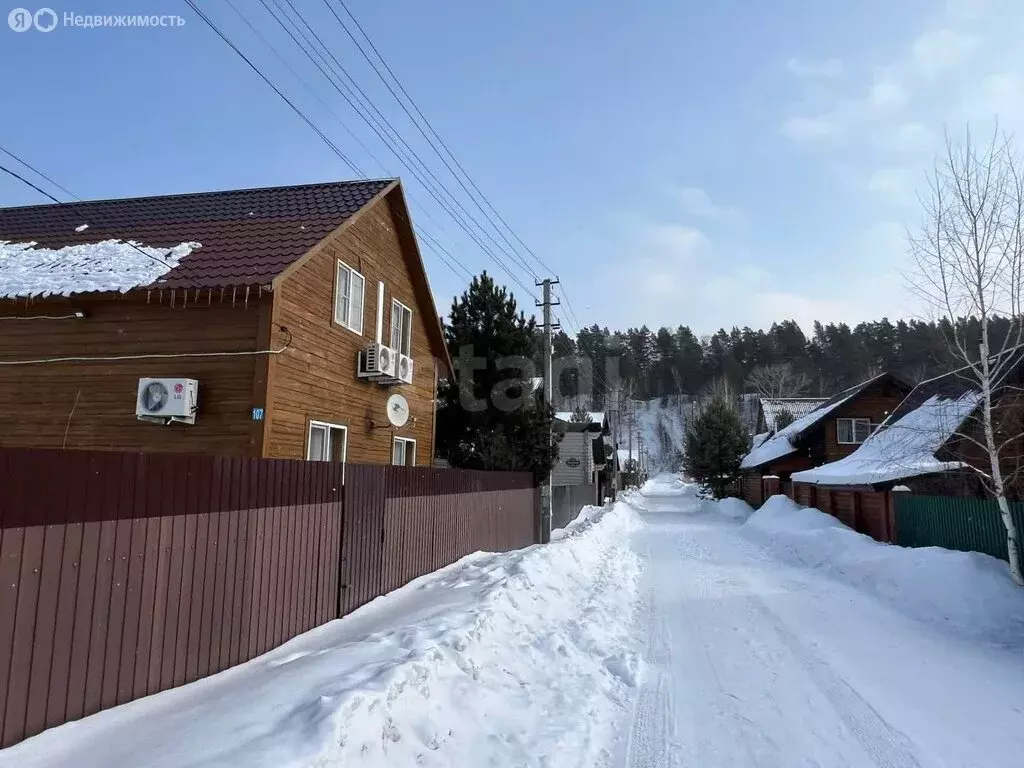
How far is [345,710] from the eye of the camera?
147 inches

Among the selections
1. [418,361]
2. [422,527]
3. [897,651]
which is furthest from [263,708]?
[418,361]

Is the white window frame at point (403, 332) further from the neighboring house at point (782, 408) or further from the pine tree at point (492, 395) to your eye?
the neighboring house at point (782, 408)

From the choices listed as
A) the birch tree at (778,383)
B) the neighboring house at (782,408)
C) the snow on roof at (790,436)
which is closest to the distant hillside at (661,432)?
the birch tree at (778,383)

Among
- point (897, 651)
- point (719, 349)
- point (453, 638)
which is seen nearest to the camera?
point (453, 638)

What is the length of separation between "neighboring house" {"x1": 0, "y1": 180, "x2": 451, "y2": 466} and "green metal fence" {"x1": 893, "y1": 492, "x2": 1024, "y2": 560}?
11.2 metres

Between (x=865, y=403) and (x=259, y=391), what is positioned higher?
(x=865, y=403)

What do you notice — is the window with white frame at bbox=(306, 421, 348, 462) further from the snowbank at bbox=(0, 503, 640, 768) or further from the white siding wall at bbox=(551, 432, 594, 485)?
the white siding wall at bbox=(551, 432, 594, 485)

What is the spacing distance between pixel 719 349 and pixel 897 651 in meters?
104

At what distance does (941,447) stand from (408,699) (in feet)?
42.0

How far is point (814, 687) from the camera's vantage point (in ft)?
18.9

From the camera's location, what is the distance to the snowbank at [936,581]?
26.9 feet

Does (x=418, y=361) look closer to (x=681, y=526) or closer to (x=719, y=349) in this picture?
(x=681, y=526)

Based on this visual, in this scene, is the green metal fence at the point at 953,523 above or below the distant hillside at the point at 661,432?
below

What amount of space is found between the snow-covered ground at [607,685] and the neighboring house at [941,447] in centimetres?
492
